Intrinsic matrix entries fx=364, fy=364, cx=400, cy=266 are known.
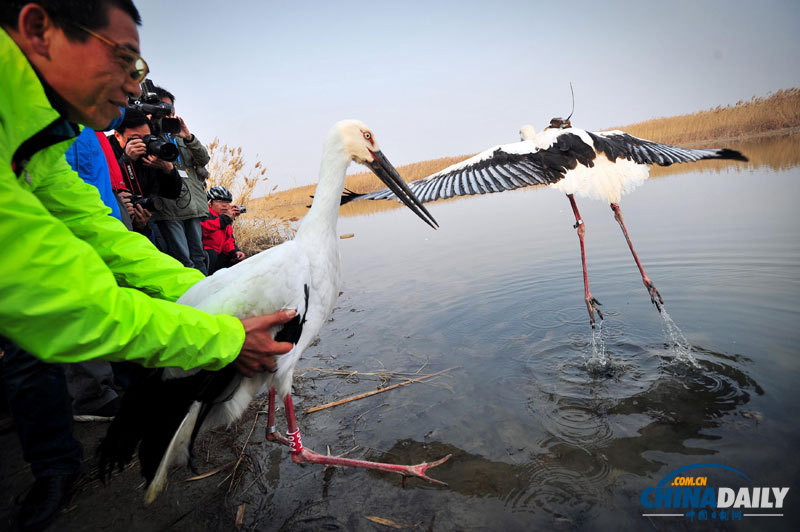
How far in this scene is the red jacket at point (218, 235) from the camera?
5.66 metres

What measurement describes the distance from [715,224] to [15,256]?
883cm

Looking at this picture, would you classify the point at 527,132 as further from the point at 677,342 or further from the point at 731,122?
the point at 731,122

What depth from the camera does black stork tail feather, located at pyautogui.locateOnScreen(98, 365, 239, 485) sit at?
1.65m

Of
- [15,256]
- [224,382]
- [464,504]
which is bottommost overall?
[464,504]

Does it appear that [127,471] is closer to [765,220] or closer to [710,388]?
[710,388]

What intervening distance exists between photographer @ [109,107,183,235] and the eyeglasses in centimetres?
240

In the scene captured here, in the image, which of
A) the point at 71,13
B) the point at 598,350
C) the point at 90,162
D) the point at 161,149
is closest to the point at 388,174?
the point at 71,13

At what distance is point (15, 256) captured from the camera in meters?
0.84

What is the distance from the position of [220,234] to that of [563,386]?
17.2 ft

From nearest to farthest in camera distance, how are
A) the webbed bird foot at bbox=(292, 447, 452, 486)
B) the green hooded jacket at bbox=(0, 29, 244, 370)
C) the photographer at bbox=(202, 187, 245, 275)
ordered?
the green hooded jacket at bbox=(0, 29, 244, 370)
the webbed bird foot at bbox=(292, 447, 452, 486)
the photographer at bbox=(202, 187, 245, 275)

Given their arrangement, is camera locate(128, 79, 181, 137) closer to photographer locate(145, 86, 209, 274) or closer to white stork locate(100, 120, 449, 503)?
photographer locate(145, 86, 209, 274)

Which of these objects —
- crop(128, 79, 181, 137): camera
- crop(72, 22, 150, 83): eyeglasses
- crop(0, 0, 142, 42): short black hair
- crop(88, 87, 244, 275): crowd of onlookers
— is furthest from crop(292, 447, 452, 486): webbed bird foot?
crop(128, 79, 181, 137): camera

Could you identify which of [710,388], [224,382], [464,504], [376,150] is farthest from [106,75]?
[710,388]

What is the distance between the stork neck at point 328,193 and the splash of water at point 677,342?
294cm
